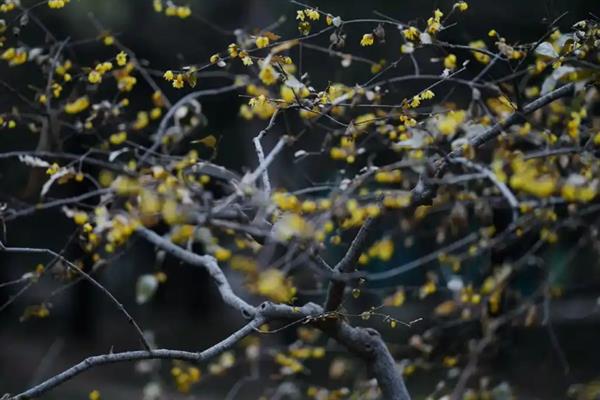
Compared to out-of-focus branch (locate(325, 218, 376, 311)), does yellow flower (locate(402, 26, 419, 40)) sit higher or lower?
higher

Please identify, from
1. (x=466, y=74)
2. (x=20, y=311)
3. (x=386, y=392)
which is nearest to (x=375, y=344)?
(x=386, y=392)

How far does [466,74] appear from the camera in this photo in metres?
5.60

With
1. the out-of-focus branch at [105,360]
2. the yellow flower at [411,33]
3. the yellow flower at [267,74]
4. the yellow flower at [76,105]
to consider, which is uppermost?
the yellow flower at [411,33]

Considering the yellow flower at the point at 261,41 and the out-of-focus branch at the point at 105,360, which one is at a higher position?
the yellow flower at the point at 261,41

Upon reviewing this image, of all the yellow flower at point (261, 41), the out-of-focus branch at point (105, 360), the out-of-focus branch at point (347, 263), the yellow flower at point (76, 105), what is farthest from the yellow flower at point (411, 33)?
the yellow flower at point (76, 105)

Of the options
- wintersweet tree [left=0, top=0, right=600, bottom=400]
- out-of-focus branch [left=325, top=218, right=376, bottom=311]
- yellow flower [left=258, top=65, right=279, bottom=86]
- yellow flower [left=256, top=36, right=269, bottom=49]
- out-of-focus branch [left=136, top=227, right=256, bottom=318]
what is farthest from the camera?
out-of-focus branch [left=136, top=227, right=256, bottom=318]

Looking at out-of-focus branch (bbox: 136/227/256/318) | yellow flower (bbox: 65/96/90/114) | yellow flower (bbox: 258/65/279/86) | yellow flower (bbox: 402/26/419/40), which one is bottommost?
out-of-focus branch (bbox: 136/227/256/318)

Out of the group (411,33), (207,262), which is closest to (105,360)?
(207,262)

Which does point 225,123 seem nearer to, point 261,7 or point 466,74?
point 261,7

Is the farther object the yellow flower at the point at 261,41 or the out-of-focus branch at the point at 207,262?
the out-of-focus branch at the point at 207,262

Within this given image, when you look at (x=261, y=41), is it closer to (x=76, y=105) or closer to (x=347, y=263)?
(x=347, y=263)

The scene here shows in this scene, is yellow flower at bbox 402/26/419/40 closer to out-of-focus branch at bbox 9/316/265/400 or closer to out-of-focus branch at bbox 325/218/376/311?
out-of-focus branch at bbox 325/218/376/311

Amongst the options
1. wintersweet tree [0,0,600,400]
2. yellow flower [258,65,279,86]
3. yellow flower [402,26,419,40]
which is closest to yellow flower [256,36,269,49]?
wintersweet tree [0,0,600,400]

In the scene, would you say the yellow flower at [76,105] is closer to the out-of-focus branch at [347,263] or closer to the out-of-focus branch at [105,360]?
the out-of-focus branch at [105,360]
